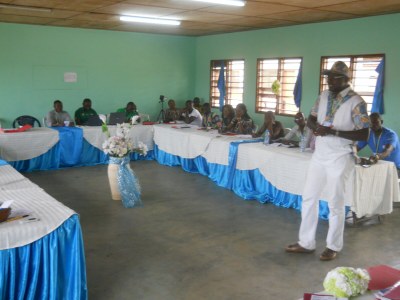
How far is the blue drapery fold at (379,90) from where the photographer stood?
656 centimetres

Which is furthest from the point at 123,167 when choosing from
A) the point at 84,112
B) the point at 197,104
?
the point at 197,104

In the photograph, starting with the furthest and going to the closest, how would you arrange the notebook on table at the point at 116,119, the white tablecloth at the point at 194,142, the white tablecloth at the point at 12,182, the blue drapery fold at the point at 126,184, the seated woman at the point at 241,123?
the notebook on table at the point at 116,119 < the seated woman at the point at 241,123 < the white tablecloth at the point at 194,142 < the blue drapery fold at the point at 126,184 < the white tablecloth at the point at 12,182

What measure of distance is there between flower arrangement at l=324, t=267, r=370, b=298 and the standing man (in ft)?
5.87

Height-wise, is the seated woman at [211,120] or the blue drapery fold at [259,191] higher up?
the seated woman at [211,120]

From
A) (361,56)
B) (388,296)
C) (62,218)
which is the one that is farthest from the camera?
→ (361,56)

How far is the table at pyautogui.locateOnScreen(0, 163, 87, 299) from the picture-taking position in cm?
249

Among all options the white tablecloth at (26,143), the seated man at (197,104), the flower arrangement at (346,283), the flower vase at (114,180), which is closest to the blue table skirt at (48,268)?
the flower arrangement at (346,283)

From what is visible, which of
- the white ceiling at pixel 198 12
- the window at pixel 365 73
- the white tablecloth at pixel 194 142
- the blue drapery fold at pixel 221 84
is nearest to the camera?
the white ceiling at pixel 198 12

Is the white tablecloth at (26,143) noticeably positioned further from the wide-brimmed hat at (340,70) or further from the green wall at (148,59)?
the wide-brimmed hat at (340,70)

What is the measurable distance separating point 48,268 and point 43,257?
82 mm

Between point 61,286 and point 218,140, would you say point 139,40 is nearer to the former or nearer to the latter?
point 218,140

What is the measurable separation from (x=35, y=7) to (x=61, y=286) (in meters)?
5.06

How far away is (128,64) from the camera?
389 inches

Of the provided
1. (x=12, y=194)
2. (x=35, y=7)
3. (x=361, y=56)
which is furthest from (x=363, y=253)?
(x=35, y=7)
